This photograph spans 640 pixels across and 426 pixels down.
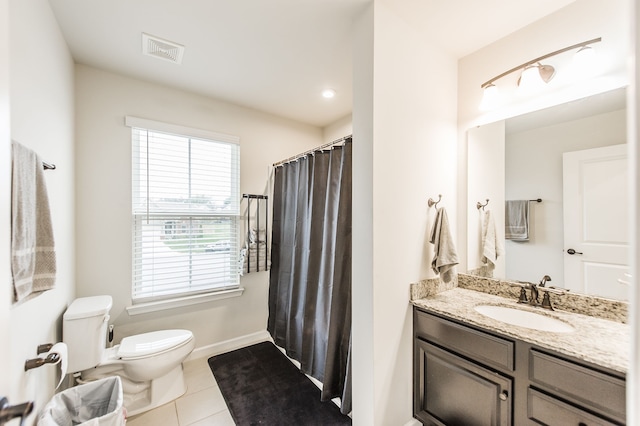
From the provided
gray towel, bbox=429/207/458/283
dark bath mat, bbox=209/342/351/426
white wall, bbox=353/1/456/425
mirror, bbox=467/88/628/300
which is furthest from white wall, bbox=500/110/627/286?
dark bath mat, bbox=209/342/351/426

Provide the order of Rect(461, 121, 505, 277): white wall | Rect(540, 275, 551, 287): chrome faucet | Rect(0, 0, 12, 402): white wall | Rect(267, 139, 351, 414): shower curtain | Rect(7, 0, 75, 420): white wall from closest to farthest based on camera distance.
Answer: Rect(0, 0, 12, 402): white wall → Rect(7, 0, 75, 420): white wall → Rect(540, 275, 551, 287): chrome faucet → Rect(461, 121, 505, 277): white wall → Rect(267, 139, 351, 414): shower curtain

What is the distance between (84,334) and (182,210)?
3.67ft

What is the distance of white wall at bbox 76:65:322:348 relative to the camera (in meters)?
1.99

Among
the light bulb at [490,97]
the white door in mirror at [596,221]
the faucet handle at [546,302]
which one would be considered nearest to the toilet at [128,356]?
the faucet handle at [546,302]

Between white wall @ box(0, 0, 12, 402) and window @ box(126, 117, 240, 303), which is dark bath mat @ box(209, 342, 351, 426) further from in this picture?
white wall @ box(0, 0, 12, 402)

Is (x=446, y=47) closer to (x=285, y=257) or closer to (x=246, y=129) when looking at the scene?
(x=246, y=129)

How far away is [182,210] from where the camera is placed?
7.83 ft

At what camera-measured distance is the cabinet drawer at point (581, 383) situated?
929 millimetres

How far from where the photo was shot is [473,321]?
131 centimetres

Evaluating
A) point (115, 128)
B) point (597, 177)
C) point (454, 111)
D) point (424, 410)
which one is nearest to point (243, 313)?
point (424, 410)

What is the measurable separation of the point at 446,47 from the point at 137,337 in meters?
3.13

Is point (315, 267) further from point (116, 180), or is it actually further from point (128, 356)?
point (116, 180)

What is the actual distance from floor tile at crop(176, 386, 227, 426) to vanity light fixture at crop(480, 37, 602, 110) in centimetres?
283

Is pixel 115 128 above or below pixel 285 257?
above
